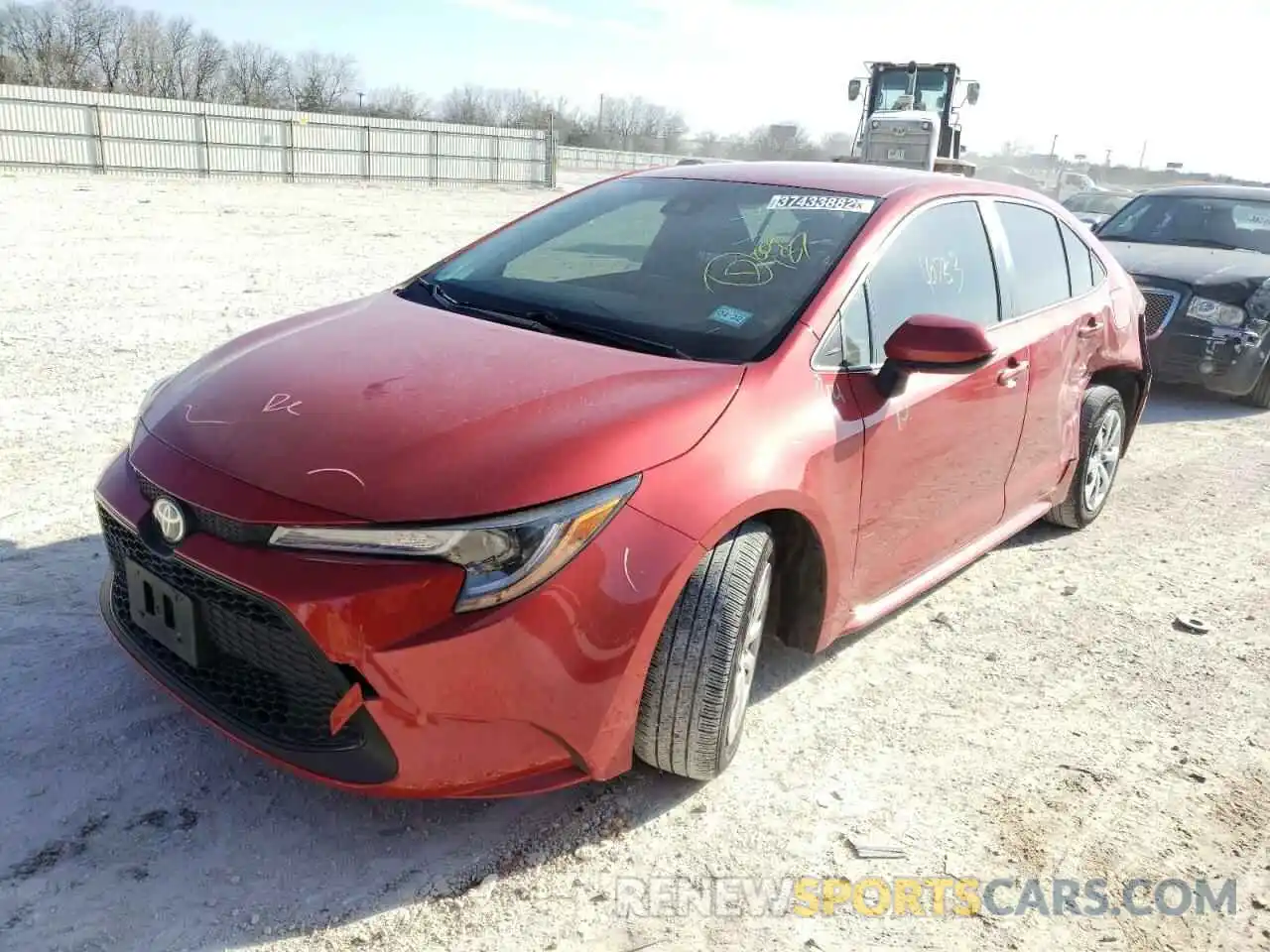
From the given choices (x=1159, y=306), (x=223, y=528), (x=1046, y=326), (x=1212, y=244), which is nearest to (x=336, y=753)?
(x=223, y=528)

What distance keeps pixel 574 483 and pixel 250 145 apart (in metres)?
28.9

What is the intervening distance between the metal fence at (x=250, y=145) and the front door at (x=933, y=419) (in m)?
25.6

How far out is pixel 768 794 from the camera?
2.80 m

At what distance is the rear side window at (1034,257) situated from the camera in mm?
3930

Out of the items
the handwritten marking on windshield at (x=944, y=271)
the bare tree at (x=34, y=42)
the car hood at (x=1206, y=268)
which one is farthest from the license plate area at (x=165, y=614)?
the bare tree at (x=34, y=42)

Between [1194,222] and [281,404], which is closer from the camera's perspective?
[281,404]

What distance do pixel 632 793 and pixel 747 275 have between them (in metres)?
1.57

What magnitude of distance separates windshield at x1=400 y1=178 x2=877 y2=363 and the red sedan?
0.01m

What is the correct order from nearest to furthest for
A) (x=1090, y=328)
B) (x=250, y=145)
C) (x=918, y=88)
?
1. (x=1090, y=328)
2. (x=918, y=88)
3. (x=250, y=145)

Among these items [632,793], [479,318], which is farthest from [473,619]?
[479,318]

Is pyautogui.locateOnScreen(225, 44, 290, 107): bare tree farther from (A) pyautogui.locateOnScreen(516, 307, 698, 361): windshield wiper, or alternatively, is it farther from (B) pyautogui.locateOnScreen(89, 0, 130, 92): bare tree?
(A) pyautogui.locateOnScreen(516, 307, 698, 361): windshield wiper

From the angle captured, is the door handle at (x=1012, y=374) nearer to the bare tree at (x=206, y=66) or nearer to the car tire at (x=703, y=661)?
the car tire at (x=703, y=661)

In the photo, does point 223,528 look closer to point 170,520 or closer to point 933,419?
point 170,520

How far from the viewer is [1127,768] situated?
3.05 metres
